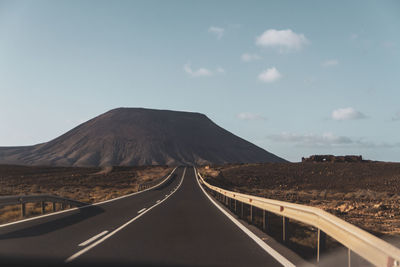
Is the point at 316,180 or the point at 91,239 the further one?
the point at 316,180

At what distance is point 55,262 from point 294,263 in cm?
379

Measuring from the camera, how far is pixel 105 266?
18.5 feet

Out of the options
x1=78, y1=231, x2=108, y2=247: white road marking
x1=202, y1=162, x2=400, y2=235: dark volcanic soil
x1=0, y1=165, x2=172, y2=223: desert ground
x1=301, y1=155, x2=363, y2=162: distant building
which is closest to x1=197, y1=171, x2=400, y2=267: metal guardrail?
x1=78, y1=231, x2=108, y2=247: white road marking

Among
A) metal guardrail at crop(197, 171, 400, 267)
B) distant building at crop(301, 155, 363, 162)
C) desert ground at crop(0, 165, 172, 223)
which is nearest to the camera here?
metal guardrail at crop(197, 171, 400, 267)

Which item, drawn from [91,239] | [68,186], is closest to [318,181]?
[68,186]

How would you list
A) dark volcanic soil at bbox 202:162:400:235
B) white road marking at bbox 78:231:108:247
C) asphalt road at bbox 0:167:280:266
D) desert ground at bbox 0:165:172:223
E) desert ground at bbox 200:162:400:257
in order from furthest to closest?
1. dark volcanic soil at bbox 202:162:400:235
2. desert ground at bbox 200:162:400:257
3. desert ground at bbox 0:165:172:223
4. white road marking at bbox 78:231:108:247
5. asphalt road at bbox 0:167:280:266

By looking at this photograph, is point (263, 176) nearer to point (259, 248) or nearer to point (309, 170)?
point (309, 170)

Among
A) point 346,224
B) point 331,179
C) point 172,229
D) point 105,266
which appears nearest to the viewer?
point 346,224

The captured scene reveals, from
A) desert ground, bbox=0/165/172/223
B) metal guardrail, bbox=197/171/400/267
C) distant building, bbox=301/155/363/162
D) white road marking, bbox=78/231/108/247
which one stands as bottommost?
desert ground, bbox=0/165/172/223

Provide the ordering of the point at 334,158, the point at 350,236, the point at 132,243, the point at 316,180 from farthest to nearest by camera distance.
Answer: the point at 334,158 < the point at 316,180 < the point at 132,243 < the point at 350,236

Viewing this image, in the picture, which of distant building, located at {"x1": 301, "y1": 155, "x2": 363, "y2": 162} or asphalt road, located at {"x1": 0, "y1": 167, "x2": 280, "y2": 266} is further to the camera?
distant building, located at {"x1": 301, "y1": 155, "x2": 363, "y2": 162}

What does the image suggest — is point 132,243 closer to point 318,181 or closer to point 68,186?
point 68,186

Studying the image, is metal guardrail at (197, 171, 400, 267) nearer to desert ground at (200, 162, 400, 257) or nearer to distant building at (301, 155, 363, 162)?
desert ground at (200, 162, 400, 257)

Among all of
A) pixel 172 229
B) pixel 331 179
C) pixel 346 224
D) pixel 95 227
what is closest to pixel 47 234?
pixel 95 227
